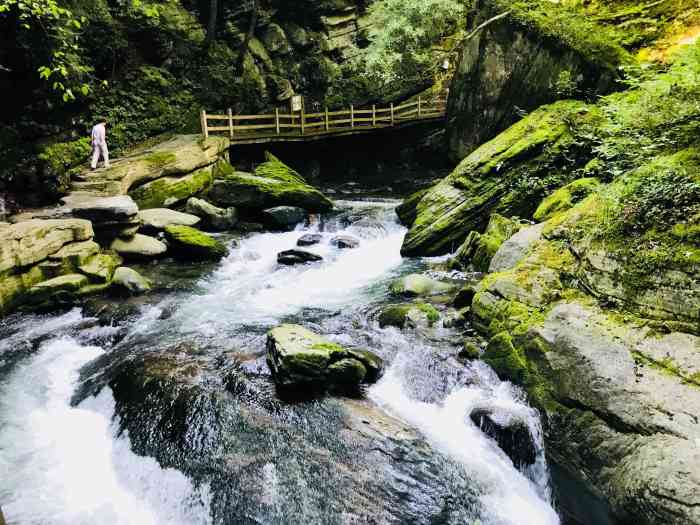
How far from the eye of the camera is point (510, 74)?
538 inches

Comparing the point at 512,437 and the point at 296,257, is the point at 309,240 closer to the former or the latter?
the point at 296,257

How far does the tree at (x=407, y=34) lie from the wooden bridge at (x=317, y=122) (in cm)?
289

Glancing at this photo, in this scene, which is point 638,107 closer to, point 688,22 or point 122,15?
point 688,22

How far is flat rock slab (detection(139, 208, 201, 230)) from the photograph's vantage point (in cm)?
1209

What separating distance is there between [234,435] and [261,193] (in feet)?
34.4

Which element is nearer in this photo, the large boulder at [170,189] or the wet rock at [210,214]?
the large boulder at [170,189]

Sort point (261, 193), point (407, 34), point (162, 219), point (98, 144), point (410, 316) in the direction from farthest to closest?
point (407, 34) → point (261, 193) → point (98, 144) → point (162, 219) → point (410, 316)

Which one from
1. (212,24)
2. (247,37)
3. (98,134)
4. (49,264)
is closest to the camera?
(49,264)

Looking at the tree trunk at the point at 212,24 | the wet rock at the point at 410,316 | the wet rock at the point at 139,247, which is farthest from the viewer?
the tree trunk at the point at 212,24

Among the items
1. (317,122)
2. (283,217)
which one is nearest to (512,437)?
(283,217)

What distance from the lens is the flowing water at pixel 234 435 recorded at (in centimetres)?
451

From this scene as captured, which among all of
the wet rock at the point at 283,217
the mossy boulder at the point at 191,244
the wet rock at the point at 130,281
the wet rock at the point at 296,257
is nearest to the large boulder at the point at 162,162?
the mossy boulder at the point at 191,244

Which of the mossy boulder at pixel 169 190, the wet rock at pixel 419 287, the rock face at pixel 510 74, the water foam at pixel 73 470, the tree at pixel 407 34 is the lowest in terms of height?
the water foam at pixel 73 470

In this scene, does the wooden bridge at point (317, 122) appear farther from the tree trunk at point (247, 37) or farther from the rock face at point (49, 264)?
the rock face at point (49, 264)
